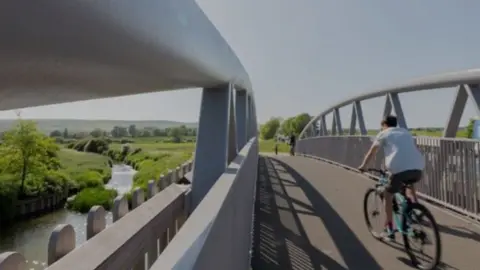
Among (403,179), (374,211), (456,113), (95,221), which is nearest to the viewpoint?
(95,221)

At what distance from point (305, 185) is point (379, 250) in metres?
6.01

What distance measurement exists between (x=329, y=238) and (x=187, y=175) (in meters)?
2.05

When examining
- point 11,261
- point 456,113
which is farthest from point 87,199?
point 11,261

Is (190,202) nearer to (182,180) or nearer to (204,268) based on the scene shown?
(182,180)

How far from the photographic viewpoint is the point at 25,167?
24.4 meters

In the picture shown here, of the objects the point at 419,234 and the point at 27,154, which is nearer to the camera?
the point at 419,234

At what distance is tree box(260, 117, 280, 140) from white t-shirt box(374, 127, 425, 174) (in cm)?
9680

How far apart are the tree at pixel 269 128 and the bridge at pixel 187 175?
307ft

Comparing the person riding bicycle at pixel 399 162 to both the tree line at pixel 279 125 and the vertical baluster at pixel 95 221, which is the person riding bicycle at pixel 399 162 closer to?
the vertical baluster at pixel 95 221

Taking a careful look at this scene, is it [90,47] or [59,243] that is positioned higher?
[90,47]

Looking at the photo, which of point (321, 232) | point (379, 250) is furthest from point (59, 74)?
point (321, 232)

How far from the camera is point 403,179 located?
5.04 meters

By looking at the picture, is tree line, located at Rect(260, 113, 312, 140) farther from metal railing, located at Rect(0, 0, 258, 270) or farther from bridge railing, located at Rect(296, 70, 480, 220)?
metal railing, located at Rect(0, 0, 258, 270)

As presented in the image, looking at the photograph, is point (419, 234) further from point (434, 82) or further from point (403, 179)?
point (434, 82)
